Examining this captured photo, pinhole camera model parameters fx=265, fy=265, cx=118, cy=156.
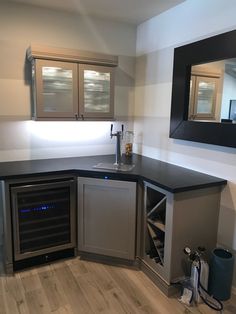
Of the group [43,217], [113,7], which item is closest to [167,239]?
[43,217]

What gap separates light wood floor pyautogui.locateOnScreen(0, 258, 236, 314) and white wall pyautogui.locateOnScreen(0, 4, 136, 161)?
1.19m

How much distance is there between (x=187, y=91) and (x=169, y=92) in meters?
0.30

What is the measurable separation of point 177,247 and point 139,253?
49 centimetres

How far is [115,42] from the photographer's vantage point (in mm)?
3066

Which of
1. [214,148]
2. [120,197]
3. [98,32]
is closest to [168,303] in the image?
[120,197]

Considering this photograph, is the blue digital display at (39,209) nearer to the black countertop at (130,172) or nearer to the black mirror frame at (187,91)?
the black countertop at (130,172)

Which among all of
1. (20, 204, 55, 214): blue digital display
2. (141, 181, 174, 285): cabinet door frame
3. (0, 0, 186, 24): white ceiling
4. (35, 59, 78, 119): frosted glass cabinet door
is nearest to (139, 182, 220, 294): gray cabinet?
(141, 181, 174, 285): cabinet door frame

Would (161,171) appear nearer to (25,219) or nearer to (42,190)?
(42,190)

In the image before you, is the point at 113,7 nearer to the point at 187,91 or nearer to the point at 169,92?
the point at 169,92

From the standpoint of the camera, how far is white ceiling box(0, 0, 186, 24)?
248 cm

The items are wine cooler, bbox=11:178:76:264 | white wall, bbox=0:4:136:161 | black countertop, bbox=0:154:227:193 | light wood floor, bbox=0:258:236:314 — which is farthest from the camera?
white wall, bbox=0:4:136:161

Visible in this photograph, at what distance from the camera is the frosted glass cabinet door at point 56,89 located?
2.47 m

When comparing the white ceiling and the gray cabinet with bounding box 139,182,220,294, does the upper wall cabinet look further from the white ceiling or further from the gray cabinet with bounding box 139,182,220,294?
the gray cabinet with bounding box 139,182,220,294

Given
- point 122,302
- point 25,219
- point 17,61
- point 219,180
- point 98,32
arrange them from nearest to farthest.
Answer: point 122,302 → point 219,180 → point 25,219 → point 17,61 → point 98,32
